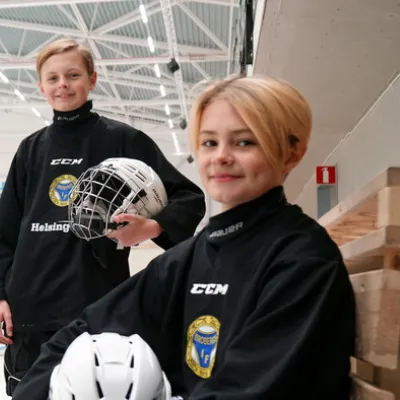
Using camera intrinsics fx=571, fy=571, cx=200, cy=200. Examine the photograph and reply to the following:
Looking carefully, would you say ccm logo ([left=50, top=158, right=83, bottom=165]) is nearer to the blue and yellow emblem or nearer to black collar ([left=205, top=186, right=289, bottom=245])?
the blue and yellow emblem

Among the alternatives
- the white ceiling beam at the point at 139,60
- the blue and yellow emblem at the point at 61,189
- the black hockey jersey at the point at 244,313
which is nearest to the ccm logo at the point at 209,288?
the black hockey jersey at the point at 244,313

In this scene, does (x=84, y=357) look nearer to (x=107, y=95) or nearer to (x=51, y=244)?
(x=51, y=244)

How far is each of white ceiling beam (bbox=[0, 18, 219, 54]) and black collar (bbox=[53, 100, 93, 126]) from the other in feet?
22.5

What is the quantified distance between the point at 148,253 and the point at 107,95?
3.87 metres

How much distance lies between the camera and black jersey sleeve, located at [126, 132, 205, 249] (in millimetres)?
1767

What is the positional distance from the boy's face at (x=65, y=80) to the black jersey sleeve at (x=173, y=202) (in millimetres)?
243

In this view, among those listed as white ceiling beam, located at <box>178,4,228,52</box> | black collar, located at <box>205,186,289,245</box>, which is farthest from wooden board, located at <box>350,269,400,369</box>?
white ceiling beam, located at <box>178,4,228,52</box>

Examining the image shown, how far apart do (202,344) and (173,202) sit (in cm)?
70

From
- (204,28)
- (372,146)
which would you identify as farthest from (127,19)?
(372,146)

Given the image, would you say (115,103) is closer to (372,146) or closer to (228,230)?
(372,146)

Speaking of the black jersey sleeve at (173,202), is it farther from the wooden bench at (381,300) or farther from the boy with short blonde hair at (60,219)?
the wooden bench at (381,300)

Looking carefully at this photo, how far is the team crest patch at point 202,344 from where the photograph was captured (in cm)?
118

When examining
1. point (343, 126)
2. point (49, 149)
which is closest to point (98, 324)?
point (49, 149)

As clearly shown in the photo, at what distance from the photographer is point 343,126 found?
5203 millimetres
